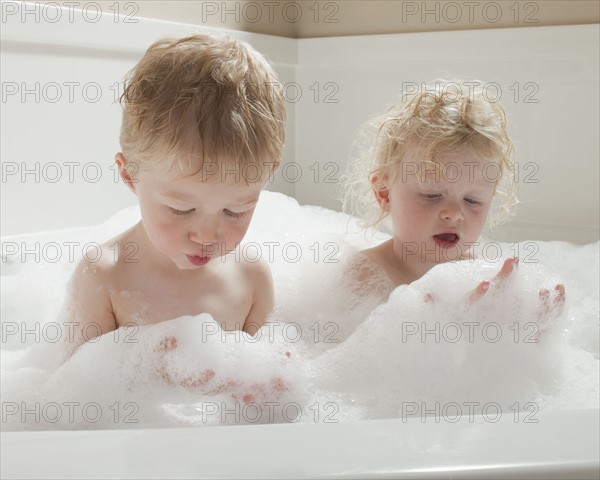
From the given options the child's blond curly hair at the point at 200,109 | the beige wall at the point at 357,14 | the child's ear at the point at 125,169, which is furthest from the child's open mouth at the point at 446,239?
the beige wall at the point at 357,14

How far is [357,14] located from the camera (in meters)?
2.09

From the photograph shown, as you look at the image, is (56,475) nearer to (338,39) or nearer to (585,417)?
(585,417)

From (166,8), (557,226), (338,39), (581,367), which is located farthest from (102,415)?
(338,39)

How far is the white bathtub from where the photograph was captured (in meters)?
0.57

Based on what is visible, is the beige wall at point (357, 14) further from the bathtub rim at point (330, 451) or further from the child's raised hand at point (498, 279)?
the bathtub rim at point (330, 451)

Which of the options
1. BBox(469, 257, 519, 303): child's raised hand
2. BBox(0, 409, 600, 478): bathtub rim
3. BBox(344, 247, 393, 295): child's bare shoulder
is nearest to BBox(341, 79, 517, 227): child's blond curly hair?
BBox(344, 247, 393, 295): child's bare shoulder

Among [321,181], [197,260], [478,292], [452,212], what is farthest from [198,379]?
[321,181]

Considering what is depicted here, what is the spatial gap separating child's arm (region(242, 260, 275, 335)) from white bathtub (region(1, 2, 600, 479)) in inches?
21.2

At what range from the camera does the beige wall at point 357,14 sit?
1.80m

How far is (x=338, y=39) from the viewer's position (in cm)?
211

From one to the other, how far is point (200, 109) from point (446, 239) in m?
0.57

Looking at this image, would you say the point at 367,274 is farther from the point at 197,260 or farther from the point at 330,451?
the point at 330,451

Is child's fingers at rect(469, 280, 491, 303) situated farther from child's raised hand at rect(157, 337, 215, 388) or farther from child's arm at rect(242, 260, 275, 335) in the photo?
child's raised hand at rect(157, 337, 215, 388)

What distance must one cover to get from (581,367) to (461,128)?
429 millimetres
